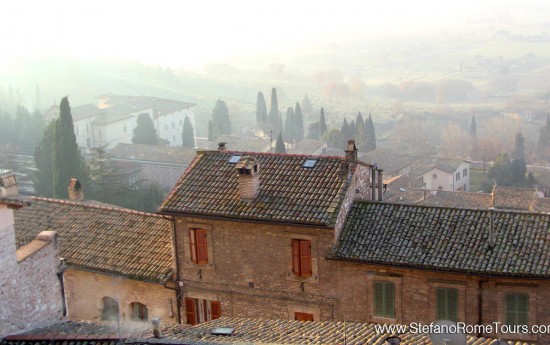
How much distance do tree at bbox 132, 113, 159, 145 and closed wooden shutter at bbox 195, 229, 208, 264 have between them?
6468 centimetres

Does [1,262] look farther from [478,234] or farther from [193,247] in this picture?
[478,234]

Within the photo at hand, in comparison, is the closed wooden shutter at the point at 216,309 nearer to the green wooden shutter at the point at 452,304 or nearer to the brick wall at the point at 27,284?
the green wooden shutter at the point at 452,304

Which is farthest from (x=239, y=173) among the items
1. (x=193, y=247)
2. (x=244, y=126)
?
(x=244, y=126)

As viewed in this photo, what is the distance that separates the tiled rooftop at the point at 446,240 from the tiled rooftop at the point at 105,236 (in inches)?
254

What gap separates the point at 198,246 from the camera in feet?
74.4

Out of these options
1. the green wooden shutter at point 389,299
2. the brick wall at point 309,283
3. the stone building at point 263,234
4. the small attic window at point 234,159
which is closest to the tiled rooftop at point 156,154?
the small attic window at point 234,159

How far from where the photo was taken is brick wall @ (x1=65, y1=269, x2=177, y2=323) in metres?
23.3

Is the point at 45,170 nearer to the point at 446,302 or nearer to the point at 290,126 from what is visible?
the point at 446,302

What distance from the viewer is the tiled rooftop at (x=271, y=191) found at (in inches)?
842

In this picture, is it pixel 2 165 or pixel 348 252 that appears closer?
pixel 348 252

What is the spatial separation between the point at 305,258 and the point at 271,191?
2.48 m

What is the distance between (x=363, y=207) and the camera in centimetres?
2236

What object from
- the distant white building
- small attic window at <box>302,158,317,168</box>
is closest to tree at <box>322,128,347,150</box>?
the distant white building

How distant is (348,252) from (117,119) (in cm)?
7246
